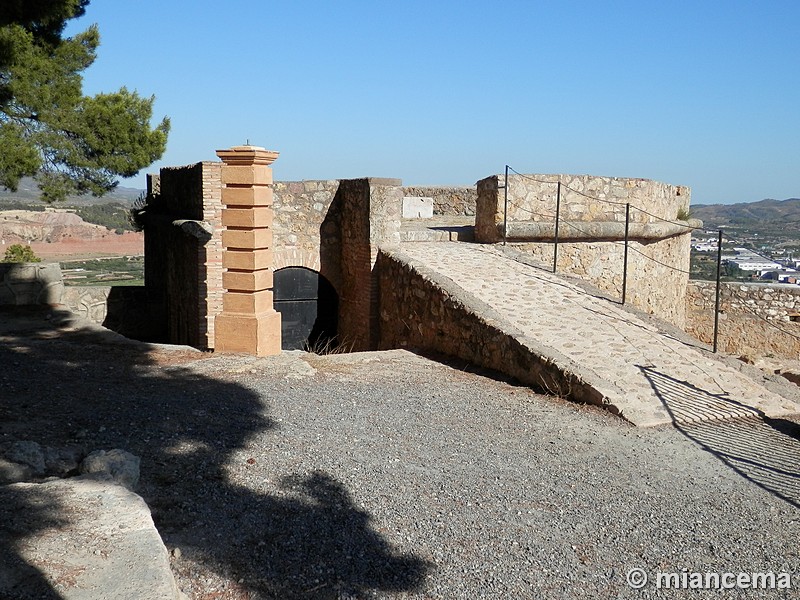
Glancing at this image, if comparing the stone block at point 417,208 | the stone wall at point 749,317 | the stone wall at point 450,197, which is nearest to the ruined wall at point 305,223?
the stone block at point 417,208

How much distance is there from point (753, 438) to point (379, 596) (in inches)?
151

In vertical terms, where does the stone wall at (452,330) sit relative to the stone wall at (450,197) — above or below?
below

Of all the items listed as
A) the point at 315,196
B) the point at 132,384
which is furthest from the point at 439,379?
the point at 315,196

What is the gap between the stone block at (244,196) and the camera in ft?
30.2

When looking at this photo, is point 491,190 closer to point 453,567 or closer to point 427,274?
point 427,274

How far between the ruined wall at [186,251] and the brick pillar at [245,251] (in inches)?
83.6

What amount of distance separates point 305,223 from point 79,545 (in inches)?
393

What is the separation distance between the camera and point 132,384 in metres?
6.94

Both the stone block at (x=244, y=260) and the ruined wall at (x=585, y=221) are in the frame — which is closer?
the stone block at (x=244, y=260)

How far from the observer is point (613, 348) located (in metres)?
7.86

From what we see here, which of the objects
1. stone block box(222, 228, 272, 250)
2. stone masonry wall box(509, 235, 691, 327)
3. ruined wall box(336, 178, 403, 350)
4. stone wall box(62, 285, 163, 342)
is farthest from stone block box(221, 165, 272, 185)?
stone wall box(62, 285, 163, 342)

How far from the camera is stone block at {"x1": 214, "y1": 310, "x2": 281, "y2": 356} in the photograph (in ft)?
30.3

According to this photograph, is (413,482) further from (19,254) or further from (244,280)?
(19,254)

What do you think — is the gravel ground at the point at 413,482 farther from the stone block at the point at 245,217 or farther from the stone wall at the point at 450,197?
the stone wall at the point at 450,197
